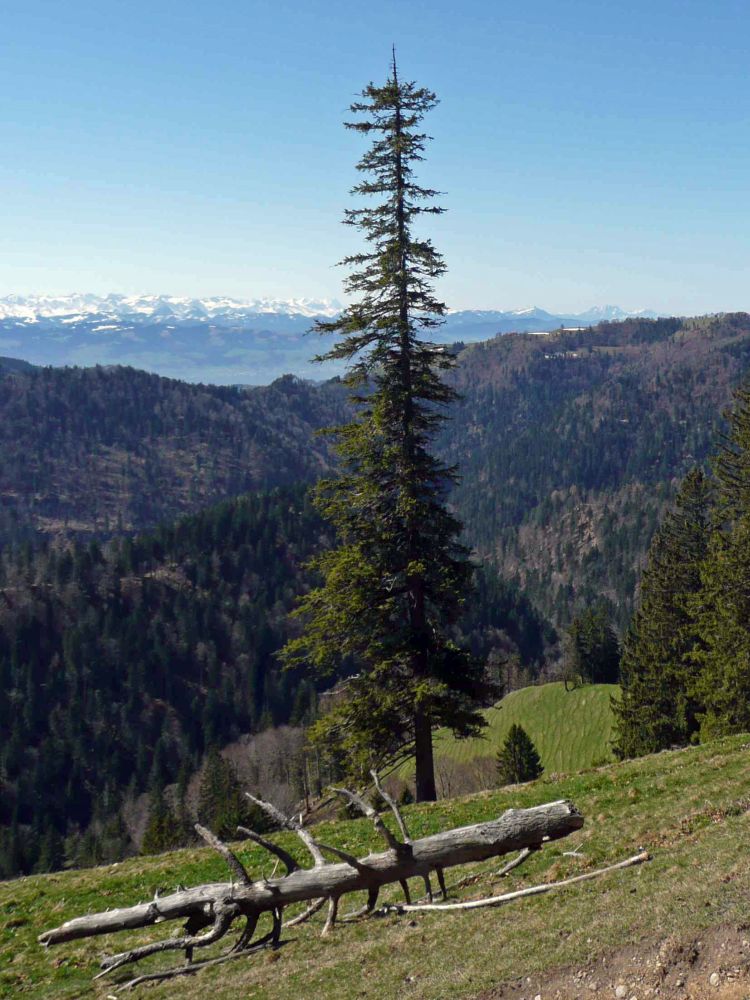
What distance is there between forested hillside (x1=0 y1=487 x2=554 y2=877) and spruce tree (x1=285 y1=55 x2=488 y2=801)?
371ft

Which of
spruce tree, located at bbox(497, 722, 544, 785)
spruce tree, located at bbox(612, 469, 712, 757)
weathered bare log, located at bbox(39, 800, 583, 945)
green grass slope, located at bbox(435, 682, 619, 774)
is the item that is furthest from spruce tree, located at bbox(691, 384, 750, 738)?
green grass slope, located at bbox(435, 682, 619, 774)

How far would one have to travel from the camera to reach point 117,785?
14338 cm

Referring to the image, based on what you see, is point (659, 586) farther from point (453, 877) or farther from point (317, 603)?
point (453, 877)

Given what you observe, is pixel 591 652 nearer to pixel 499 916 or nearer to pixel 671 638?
pixel 671 638

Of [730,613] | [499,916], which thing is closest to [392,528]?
[499,916]

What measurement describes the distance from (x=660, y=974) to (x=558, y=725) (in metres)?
101

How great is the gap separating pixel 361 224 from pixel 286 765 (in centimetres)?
11619

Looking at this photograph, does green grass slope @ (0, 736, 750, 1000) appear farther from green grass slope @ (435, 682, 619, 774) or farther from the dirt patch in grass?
green grass slope @ (435, 682, 619, 774)

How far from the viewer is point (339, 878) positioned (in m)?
12.8

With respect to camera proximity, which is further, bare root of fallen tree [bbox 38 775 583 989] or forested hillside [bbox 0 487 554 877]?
forested hillside [bbox 0 487 554 877]

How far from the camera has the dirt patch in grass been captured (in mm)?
7844

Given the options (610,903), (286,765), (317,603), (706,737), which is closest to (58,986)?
(610,903)

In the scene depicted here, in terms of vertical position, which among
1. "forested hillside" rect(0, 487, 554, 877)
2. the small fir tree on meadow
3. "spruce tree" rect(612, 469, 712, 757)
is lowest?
"forested hillside" rect(0, 487, 554, 877)

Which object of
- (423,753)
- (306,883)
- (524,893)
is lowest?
(423,753)
